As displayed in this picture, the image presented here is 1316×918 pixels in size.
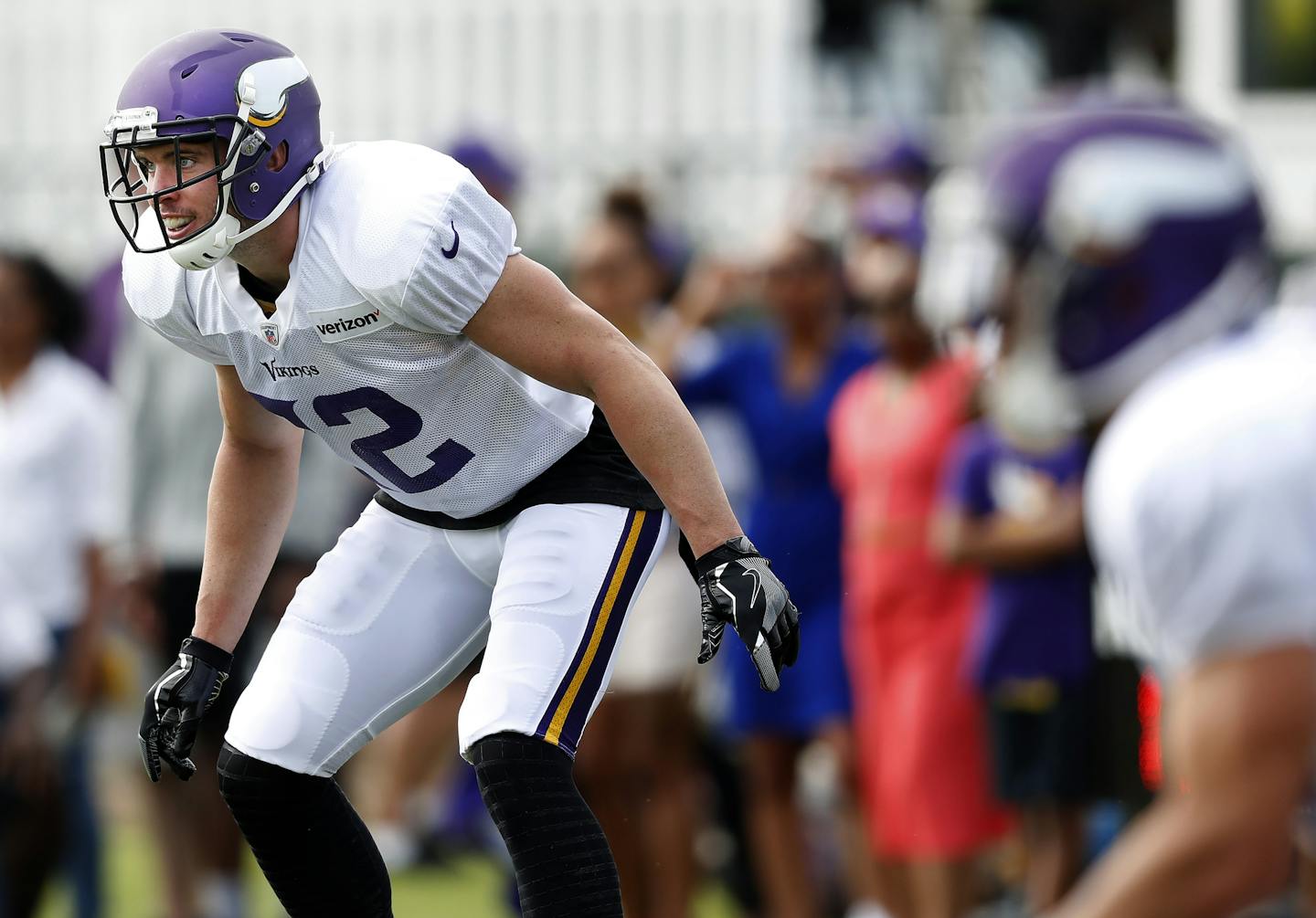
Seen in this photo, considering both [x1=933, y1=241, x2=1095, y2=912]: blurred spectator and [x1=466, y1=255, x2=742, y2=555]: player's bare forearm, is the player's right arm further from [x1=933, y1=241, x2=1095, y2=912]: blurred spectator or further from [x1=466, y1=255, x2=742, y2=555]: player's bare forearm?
[x1=933, y1=241, x2=1095, y2=912]: blurred spectator

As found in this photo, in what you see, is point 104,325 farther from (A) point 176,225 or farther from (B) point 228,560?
(A) point 176,225

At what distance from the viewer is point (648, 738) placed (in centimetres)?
639

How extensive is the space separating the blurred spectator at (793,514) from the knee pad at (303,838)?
250 cm

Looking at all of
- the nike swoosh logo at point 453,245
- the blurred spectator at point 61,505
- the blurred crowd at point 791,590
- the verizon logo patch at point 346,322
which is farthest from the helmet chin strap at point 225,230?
the blurred spectator at point 61,505

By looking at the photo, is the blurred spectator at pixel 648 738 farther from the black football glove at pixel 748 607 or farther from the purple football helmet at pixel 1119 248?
the black football glove at pixel 748 607

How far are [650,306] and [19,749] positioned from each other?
232cm

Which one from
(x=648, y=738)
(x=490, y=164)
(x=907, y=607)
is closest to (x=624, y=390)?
(x=907, y=607)

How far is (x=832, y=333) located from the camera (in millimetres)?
6465

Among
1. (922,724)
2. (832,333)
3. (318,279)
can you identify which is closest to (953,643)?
(922,724)

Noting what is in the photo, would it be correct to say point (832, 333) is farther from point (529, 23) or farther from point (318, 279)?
point (529, 23)

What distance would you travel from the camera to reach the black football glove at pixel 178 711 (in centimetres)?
391

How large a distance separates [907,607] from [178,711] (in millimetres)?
2849

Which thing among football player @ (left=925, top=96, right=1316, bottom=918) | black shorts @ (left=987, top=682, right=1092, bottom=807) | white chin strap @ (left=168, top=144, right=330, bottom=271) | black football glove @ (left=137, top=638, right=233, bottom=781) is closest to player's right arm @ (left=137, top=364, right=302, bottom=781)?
black football glove @ (left=137, top=638, right=233, bottom=781)

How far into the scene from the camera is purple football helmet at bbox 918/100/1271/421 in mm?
3385
